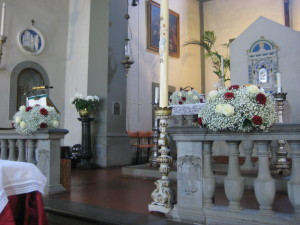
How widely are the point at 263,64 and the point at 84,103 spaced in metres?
4.88

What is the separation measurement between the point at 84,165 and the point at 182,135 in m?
5.04

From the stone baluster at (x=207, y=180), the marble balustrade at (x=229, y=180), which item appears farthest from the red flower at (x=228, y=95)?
the stone baluster at (x=207, y=180)

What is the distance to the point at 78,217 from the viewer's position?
3.16 meters

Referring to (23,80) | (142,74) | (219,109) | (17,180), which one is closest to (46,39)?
(23,80)

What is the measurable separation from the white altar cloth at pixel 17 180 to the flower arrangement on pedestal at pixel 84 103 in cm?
509

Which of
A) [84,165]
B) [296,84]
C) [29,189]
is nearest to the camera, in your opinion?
[29,189]

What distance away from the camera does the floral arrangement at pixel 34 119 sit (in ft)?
13.8

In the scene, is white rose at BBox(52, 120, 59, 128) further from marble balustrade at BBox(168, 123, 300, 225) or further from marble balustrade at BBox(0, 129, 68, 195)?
marble balustrade at BBox(168, 123, 300, 225)

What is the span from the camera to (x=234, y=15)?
1234 centimetres

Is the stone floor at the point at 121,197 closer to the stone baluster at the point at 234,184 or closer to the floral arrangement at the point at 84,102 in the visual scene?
the stone baluster at the point at 234,184

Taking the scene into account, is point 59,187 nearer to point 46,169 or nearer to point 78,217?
point 46,169

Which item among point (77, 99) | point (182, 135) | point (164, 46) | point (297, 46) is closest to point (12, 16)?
point (77, 99)

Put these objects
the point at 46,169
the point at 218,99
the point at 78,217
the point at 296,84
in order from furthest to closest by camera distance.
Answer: the point at 296,84 → the point at 46,169 → the point at 78,217 → the point at 218,99

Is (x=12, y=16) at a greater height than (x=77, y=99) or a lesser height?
greater
